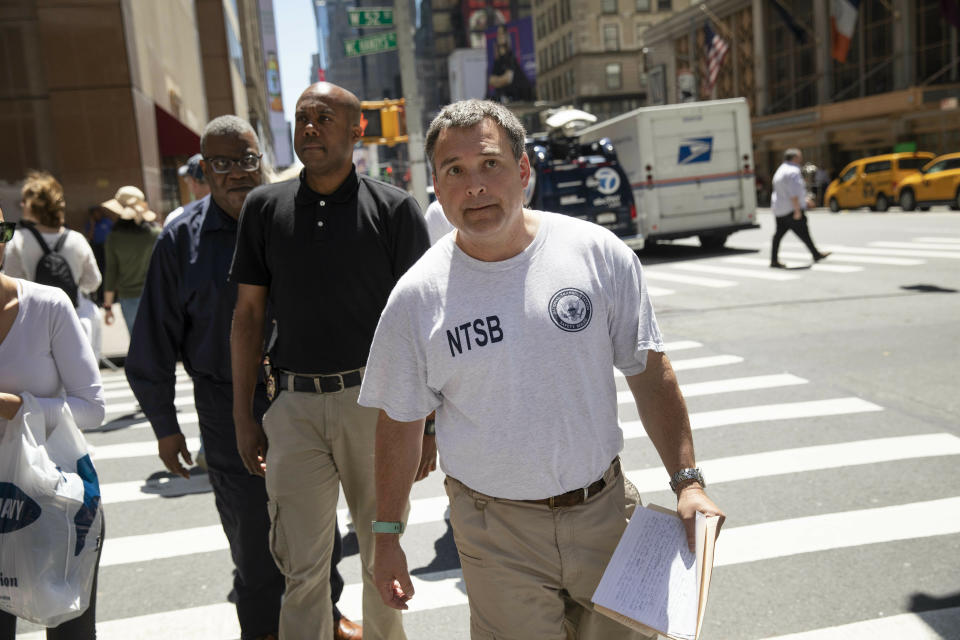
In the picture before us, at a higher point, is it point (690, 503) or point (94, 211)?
point (94, 211)

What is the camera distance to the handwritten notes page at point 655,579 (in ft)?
6.92

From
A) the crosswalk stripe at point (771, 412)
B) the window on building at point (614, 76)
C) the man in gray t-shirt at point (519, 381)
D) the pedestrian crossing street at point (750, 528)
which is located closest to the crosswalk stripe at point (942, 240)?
the pedestrian crossing street at point (750, 528)

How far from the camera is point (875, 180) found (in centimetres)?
3123

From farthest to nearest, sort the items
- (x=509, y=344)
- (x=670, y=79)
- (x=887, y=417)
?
(x=670, y=79) < (x=887, y=417) < (x=509, y=344)

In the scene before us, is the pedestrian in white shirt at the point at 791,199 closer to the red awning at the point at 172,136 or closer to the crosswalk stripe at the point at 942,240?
the crosswalk stripe at the point at 942,240

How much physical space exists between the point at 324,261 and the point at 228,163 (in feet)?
2.38

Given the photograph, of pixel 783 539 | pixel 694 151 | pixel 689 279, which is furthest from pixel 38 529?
pixel 694 151

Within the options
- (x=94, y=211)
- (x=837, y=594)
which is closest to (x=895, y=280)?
(x=837, y=594)

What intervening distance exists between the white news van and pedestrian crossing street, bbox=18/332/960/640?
42.9 feet

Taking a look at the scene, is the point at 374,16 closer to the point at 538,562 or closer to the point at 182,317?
the point at 182,317

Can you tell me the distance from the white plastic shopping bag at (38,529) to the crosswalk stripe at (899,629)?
266 centimetres

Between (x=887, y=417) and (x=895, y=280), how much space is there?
25.0 feet

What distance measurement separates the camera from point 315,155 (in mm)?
3256

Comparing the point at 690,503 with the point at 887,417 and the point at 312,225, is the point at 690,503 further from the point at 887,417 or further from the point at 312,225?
the point at 887,417
